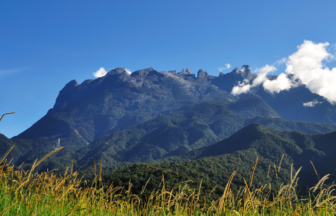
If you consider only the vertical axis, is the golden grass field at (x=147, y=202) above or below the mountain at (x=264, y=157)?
above

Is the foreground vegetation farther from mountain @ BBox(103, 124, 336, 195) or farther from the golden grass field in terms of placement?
mountain @ BBox(103, 124, 336, 195)

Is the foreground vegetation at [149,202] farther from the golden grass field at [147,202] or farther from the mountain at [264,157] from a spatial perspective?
the mountain at [264,157]

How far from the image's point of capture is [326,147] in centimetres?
12106

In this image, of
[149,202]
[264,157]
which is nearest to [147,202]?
[149,202]

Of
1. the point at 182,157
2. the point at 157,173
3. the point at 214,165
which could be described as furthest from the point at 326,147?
the point at 157,173

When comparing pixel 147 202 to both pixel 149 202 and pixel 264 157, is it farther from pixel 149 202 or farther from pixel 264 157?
pixel 264 157

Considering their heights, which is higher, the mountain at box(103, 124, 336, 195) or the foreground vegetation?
the foreground vegetation

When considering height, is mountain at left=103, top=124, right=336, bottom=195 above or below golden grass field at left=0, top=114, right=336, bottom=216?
below

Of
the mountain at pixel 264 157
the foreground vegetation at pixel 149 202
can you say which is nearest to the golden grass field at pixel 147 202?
the foreground vegetation at pixel 149 202

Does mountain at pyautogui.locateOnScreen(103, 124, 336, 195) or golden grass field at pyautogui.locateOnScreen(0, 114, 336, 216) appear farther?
mountain at pyautogui.locateOnScreen(103, 124, 336, 195)

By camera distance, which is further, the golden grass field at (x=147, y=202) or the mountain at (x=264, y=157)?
the mountain at (x=264, y=157)

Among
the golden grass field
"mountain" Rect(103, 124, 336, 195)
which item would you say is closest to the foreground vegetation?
the golden grass field

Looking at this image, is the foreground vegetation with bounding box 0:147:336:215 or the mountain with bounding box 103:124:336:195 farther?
the mountain with bounding box 103:124:336:195

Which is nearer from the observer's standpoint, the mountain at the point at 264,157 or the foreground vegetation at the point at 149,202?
the foreground vegetation at the point at 149,202
